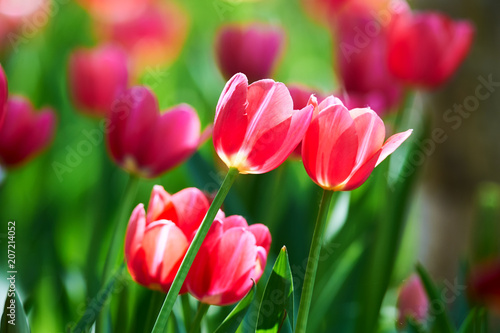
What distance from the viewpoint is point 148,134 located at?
0.58 meters

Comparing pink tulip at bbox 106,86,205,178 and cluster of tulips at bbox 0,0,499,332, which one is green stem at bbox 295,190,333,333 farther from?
pink tulip at bbox 106,86,205,178

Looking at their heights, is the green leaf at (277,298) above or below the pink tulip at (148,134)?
below

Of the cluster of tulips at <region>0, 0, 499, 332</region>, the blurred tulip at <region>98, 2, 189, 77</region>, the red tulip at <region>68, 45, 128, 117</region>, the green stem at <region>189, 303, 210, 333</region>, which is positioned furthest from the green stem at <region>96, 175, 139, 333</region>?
the blurred tulip at <region>98, 2, 189, 77</region>

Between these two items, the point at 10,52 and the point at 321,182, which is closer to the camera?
the point at 321,182

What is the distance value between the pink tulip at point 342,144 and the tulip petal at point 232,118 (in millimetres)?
44

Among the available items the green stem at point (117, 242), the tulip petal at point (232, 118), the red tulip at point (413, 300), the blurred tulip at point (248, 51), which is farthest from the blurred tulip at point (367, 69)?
the tulip petal at point (232, 118)

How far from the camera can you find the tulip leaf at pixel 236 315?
0.42m

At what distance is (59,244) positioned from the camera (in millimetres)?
865

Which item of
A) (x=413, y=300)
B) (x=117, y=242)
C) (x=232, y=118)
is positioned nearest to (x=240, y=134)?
(x=232, y=118)

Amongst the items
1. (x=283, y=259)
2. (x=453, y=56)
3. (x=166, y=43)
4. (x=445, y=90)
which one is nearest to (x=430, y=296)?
(x=283, y=259)

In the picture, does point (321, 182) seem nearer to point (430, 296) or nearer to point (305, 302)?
point (305, 302)

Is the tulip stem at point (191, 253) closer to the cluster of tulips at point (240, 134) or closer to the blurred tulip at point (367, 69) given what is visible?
the cluster of tulips at point (240, 134)

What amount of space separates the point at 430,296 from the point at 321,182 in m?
0.24

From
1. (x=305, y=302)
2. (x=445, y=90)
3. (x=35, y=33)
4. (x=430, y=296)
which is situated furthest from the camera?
(x=35, y=33)
